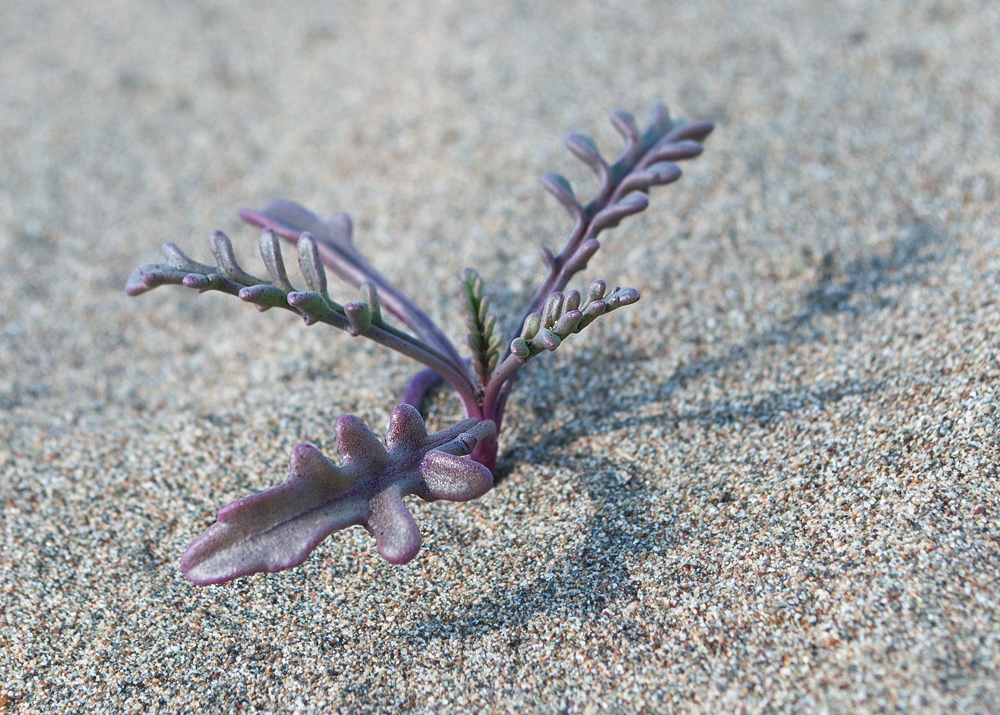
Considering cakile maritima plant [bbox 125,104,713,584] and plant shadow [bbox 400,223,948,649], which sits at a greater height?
cakile maritima plant [bbox 125,104,713,584]

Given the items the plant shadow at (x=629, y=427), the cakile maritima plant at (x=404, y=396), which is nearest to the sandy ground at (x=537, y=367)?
the plant shadow at (x=629, y=427)

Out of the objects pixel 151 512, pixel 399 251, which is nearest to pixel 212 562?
pixel 151 512

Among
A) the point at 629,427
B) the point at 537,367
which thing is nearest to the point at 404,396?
the point at 537,367

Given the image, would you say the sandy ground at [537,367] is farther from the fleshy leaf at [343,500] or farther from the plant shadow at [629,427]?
the fleshy leaf at [343,500]

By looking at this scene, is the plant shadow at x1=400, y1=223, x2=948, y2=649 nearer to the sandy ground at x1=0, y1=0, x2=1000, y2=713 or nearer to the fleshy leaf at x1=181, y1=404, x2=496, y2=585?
the sandy ground at x1=0, y1=0, x2=1000, y2=713

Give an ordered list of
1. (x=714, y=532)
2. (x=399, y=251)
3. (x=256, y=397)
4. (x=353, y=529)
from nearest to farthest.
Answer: (x=714, y=532) < (x=353, y=529) < (x=256, y=397) < (x=399, y=251)

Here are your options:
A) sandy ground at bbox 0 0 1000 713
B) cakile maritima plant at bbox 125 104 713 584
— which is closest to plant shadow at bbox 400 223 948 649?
sandy ground at bbox 0 0 1000 713

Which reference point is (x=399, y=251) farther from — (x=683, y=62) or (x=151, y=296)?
(x=683, y=62)

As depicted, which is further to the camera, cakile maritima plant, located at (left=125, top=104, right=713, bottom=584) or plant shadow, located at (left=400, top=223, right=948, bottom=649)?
plant shadow, located at (left=400, top=223, right=948, bottom=649)
